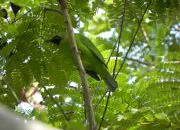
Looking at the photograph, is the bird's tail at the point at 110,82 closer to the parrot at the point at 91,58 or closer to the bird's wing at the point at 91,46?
the parrot at the point at 91,58

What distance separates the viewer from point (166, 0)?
234cm

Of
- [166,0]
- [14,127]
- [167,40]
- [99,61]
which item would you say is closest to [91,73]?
[99,61]

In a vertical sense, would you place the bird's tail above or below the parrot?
below

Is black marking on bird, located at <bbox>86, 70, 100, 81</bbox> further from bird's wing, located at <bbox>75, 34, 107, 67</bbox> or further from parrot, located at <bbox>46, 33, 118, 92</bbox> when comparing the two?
bird's wing, located at <bbox>75, 34, 107, 67</bbox>

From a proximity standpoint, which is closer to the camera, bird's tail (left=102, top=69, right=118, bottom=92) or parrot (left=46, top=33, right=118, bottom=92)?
bird's tail (left=102, top=69, right=118, bottom=92)

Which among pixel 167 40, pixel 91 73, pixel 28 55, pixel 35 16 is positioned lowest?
pixel 167 40

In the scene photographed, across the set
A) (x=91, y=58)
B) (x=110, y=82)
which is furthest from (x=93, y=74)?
(x=110, y=82)

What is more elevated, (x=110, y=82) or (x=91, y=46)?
(x=91, y=46)

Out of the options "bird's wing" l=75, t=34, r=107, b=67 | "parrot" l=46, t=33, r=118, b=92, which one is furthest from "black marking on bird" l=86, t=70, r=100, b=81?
"bird's wing" l=75, t=34, r=107, b=67

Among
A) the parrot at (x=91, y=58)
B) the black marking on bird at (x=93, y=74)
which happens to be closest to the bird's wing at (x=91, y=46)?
the parrot at (x=91, y=58)

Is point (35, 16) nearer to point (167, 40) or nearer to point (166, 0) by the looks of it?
point (166, 0)

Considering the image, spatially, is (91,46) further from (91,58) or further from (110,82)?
(110,82)

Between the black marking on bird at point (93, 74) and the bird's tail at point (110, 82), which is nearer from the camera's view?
the bird's tail at point (110, 82)

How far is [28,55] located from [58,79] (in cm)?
23
